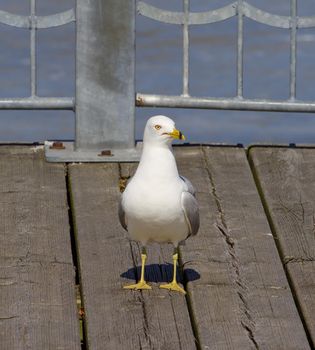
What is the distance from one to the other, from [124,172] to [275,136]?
2.21 m

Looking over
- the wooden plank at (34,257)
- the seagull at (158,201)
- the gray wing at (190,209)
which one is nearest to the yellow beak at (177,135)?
the seagull at (158,201)

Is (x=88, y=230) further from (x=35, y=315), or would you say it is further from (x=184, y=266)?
(x=35, y=315)

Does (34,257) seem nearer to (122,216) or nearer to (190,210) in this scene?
(122,216)

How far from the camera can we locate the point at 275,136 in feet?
32.6

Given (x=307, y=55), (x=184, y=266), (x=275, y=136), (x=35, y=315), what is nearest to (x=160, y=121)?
(x=184, y=266)

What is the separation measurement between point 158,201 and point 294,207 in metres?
1.31

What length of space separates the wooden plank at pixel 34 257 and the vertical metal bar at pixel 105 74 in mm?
325

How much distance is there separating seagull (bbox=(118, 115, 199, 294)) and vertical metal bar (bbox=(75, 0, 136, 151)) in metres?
1.42

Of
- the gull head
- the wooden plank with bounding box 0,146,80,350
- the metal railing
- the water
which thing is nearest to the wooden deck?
the wooden plank with bounding box 0,146,80,350

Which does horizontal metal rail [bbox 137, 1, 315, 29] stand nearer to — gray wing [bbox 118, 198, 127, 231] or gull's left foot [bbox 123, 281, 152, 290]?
gray wing [bbox 118, 198, 127, 231]

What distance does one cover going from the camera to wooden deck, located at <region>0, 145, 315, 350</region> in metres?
6.11

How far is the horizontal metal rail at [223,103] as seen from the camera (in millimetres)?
8266

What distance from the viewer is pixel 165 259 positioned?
7.01 m

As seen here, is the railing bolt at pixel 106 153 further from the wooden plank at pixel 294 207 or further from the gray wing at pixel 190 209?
the gray wing at pixel 190 209
